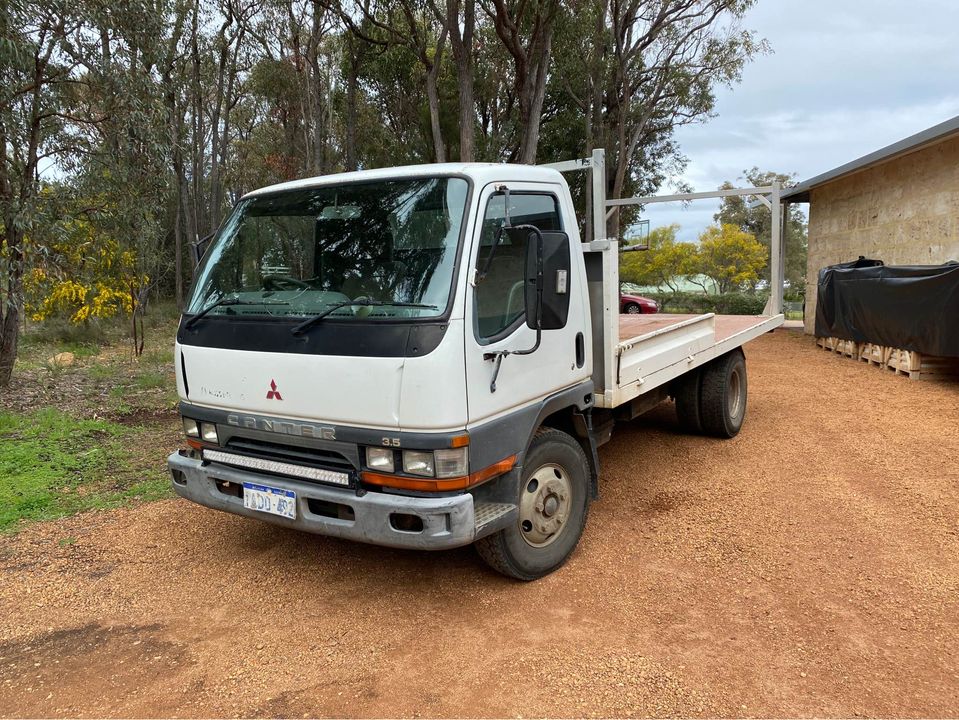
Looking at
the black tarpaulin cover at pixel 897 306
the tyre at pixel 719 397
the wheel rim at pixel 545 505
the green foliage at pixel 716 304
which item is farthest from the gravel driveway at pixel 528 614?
the green foliage at pixel 716 304

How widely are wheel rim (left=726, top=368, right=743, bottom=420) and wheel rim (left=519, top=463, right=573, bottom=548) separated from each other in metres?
3.33

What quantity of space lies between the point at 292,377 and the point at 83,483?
11.3 feet

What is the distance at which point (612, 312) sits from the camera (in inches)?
161

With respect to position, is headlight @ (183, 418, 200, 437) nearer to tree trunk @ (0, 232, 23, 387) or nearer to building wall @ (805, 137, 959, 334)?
tree trunk @ (0, 232, 23, 387)

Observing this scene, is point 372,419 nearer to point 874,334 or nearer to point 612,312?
point 612,312

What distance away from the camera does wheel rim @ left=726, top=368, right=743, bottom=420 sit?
21.4 ft

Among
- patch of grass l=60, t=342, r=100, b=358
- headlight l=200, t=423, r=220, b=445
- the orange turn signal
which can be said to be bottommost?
patch of grass l=60, t=342, r=100, b=358

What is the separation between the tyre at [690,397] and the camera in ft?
20.5

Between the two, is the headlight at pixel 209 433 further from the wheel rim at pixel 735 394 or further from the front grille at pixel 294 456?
the wheel rim at pixel 735 394

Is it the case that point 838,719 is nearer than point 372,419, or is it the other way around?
point 838,719

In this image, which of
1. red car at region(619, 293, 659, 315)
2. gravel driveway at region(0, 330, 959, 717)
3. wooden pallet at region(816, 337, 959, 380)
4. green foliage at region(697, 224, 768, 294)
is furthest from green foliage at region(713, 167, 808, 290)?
gravel driveway at region(0, 330, 959, 717)

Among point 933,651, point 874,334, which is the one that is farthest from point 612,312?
point 874,334

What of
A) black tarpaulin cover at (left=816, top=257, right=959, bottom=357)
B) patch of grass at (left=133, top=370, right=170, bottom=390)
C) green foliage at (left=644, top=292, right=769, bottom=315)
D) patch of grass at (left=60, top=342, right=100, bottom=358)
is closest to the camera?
black tarpaulin cover at (left=816, top=257, right=959, bottom=357)

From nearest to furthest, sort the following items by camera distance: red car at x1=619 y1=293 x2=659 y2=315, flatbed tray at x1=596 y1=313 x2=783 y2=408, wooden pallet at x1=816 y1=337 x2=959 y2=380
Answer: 1. flatbed tray at x1=596 y1=313 x2=783 y2=408
2. wooden pallet at x1=816 y1=337 x2=959 y2=380
3. red car at x1=619 y1=293 x2=659 y2=315
